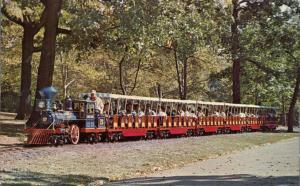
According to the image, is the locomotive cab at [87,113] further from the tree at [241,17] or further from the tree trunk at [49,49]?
the tree at [241,17]

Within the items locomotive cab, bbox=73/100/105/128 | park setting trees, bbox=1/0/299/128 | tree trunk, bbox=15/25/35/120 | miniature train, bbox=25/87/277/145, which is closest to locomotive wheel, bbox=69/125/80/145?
miniature train, bbox=25/87/277/145

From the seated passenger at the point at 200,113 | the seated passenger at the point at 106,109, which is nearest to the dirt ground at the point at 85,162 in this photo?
the seated passenger at the point at 106,109

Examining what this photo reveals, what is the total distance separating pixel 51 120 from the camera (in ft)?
72.1

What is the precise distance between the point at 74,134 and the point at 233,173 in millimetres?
9475

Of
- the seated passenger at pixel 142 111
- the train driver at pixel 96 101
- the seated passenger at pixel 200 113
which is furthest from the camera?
the seated passenger at pixel 200 113

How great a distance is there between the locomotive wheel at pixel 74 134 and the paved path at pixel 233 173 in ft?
20.4

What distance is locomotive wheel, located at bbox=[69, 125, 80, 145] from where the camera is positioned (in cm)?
2256

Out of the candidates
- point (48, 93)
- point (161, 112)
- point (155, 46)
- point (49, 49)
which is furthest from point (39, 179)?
point (155, 46)

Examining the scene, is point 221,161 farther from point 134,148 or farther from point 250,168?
point 134,148

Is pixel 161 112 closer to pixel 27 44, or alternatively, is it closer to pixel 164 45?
pixel 164 45

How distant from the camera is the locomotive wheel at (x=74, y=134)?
74.0 ft

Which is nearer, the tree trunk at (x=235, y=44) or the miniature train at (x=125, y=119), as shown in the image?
the miniature train at (x=125, y=119)

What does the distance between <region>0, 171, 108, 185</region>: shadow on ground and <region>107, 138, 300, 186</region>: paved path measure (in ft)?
2.98

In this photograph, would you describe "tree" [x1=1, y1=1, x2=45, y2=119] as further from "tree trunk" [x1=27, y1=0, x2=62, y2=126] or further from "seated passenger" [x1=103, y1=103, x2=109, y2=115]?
"seated passenger" [x1=103, y1=103, x2=109, y2=115]
